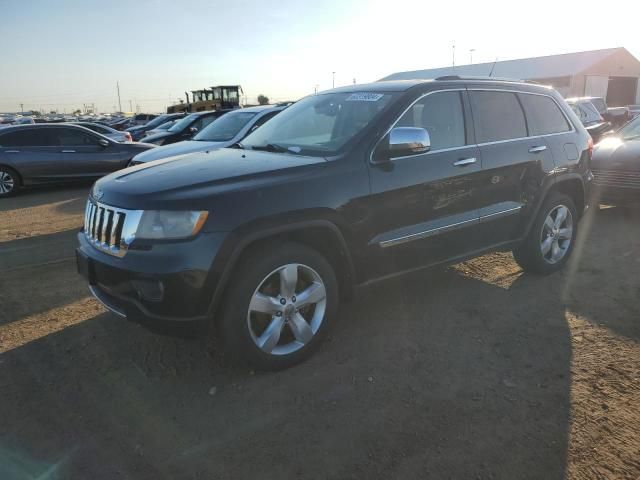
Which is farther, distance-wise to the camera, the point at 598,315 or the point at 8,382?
the point at 598,315

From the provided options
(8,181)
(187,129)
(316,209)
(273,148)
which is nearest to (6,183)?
(8,181)

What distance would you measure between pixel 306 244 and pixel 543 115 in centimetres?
297

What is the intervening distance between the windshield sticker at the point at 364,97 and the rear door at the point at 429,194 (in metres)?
0.30

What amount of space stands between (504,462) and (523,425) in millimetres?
354

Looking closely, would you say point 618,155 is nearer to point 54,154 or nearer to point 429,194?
point 429,194

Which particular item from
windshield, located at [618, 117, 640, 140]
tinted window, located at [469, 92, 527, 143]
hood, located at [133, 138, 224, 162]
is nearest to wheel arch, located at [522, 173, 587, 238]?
tinted window, located at [469, 92, 527, 143]

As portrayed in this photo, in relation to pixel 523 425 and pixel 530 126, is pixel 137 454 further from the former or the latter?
pixel 530 126

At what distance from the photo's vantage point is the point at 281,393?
10.1ft

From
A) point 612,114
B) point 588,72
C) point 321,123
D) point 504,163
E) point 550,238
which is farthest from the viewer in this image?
point 588,72

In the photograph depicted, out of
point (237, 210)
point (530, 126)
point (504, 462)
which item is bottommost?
point (504, 462)

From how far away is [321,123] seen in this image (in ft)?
13.6

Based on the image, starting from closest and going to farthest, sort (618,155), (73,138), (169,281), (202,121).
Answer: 1. (169,281)
2. (618,155)
3. (73,138)
4. (202,121)

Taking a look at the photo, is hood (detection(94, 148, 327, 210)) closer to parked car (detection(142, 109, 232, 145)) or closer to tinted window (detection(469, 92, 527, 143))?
tinted window (detection(469, 92, 527, 143))

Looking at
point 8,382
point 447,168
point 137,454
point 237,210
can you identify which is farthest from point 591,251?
point 8,382
